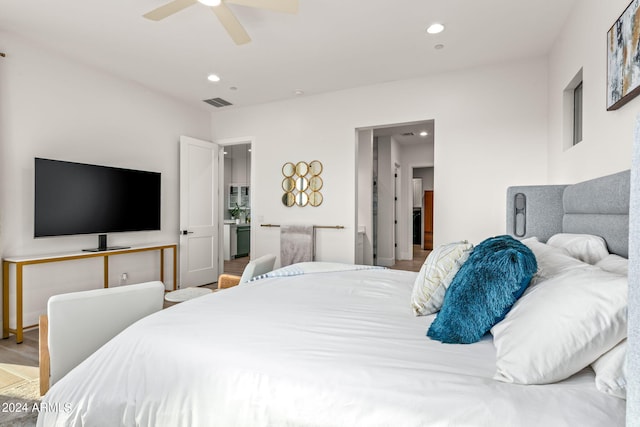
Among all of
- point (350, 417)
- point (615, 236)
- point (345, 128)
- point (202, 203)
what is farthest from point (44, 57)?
point (615, 236)

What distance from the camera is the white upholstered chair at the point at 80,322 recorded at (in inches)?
60.9

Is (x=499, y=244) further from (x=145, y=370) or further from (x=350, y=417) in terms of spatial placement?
(x=145, y=370)

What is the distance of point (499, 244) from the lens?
4.03ft

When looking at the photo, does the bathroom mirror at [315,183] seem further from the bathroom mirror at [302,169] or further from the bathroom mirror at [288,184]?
the bathroom mirror at [288,184]

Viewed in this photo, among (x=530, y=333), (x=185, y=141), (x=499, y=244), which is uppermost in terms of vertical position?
(x=185, y=141)

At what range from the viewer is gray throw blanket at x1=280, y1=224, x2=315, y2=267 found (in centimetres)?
454

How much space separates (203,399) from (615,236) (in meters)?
1.76

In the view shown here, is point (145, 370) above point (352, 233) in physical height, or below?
below

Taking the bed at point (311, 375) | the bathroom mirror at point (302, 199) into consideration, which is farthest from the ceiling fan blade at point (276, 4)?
the bathroom mirror at point (302, 199)

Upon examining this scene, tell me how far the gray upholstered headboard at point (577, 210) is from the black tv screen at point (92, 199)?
4129 millimetres

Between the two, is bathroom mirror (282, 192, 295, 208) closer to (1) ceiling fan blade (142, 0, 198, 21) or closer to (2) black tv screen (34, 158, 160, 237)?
(2) black tv screen (34, 158, 160, 237)

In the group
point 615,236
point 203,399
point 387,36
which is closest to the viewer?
point 203,399

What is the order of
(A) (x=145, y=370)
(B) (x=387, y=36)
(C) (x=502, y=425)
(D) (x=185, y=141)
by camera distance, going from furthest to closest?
(D) (x=185, y=141) < (B) (x=387, y=36) < (A) (x=145, y=370) < (C) (x=502, y=425)

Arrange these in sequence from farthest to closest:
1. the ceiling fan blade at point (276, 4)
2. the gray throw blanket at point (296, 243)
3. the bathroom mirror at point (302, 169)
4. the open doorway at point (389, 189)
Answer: the open doorway at point (389, 189), the bathroom mirror at point (302, 169), the gray throw blanket at point (296, 243), the ceiling fan blade at point (276, 4)
